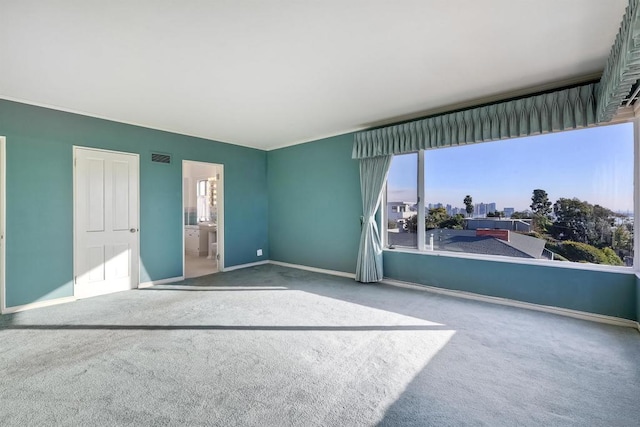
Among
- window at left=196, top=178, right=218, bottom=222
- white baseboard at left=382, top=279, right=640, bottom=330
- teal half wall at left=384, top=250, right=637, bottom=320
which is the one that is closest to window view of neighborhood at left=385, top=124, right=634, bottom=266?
teal half wall at left=384, top=250, right=637, bottom=320

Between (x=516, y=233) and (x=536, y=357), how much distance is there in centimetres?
174

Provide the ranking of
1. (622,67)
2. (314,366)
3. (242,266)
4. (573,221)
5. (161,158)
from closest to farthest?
(622,67) < (314,366) < (573,221) < (161,158) < (242,266)

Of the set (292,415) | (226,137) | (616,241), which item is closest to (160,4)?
(292,415)

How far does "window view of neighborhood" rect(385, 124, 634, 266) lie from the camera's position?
305 cm

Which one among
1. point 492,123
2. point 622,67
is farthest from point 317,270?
point 622,67

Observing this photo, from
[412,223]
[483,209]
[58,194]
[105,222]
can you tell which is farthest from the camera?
[412,223]

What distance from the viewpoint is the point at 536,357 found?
232 cm

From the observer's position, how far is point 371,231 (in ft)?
15.0

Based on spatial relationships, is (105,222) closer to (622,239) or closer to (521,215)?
(521,215)

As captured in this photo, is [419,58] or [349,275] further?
[349,275]

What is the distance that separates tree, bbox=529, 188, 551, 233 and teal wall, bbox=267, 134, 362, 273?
2353mm

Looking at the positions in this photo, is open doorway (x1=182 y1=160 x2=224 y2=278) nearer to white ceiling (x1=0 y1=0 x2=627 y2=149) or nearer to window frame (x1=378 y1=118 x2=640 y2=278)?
white ceiling (x1=0 y1=0 x2=627 y2=149)

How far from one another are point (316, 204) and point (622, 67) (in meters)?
4.23

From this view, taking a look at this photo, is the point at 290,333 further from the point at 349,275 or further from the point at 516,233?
the point at 516,233
